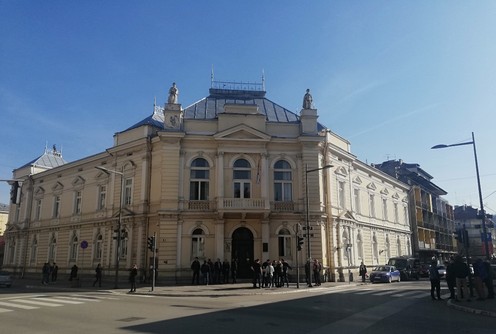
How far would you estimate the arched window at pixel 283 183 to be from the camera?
31.8 meters

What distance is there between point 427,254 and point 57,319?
187ft

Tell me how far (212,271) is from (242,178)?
23.3ft

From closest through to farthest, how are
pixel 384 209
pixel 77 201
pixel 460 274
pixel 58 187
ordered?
pixel 460 274 → pixel 77 201 → pixel 58 187 → pixel 384 209

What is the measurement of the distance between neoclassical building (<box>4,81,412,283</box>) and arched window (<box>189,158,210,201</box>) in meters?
0.07

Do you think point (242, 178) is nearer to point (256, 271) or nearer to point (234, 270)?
point (234, 270)

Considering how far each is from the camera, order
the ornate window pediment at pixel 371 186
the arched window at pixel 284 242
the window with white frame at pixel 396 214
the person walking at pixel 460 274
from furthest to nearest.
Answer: the window with white frame at pixel 396 214 → the ornate window pediment at pixel 371 186 → the arched window at pixel 284 242 → the person walking at pixel 460 274

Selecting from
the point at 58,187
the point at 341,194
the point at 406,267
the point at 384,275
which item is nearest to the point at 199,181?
the point at 341,194

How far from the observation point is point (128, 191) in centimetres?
3438

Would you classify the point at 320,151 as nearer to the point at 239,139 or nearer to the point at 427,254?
the point at 239,139

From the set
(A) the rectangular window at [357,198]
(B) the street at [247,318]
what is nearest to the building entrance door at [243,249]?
(B) the street at [247,318]

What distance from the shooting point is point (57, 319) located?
496 inches

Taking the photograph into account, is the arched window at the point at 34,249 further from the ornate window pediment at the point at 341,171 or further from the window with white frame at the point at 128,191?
the ornate window pediment at the point at 341,171

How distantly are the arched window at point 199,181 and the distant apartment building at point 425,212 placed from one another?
110 feet

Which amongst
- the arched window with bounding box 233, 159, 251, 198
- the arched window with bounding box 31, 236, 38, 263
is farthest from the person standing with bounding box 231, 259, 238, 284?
the arched window with bounding box 31, 236, 38, 263
